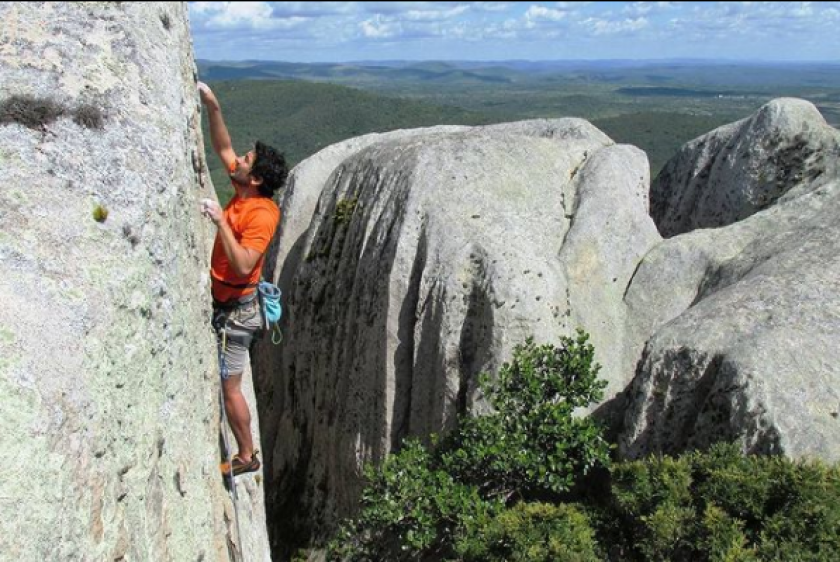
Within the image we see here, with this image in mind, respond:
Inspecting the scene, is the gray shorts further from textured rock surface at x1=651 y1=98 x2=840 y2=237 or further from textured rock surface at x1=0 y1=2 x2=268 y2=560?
textured rock surface at x1=651 y1=98 x2=840 y2=237

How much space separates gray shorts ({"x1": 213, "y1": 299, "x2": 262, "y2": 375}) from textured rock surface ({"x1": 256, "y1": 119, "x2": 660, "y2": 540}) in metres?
5.07

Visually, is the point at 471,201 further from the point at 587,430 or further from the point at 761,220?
the point at 761,220

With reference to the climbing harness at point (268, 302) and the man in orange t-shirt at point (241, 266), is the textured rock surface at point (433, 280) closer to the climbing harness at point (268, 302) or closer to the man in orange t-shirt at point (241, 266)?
the climbing harness at point (268, 302)

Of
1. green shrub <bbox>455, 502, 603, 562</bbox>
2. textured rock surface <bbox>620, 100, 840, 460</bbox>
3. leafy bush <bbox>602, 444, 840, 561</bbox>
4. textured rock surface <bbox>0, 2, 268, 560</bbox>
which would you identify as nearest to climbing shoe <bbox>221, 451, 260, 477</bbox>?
textured rock surface <bbox>0, 2, 268, 560</bbox>

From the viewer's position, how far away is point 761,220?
16312 millimetres

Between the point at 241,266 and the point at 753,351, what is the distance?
809cm

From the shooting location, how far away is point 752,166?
19.0 m

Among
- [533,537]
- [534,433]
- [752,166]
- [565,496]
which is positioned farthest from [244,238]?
[752,166]

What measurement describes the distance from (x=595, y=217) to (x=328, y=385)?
7.40 metres

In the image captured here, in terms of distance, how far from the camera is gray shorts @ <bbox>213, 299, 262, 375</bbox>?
399 inches

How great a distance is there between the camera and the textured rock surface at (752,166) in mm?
18016

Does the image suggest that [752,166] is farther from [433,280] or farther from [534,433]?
[534,433]

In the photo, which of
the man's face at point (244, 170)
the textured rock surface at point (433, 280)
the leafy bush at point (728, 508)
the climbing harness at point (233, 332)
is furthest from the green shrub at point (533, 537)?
the man's face at point (244, 170)

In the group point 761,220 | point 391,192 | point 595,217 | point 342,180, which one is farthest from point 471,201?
point 761,220
